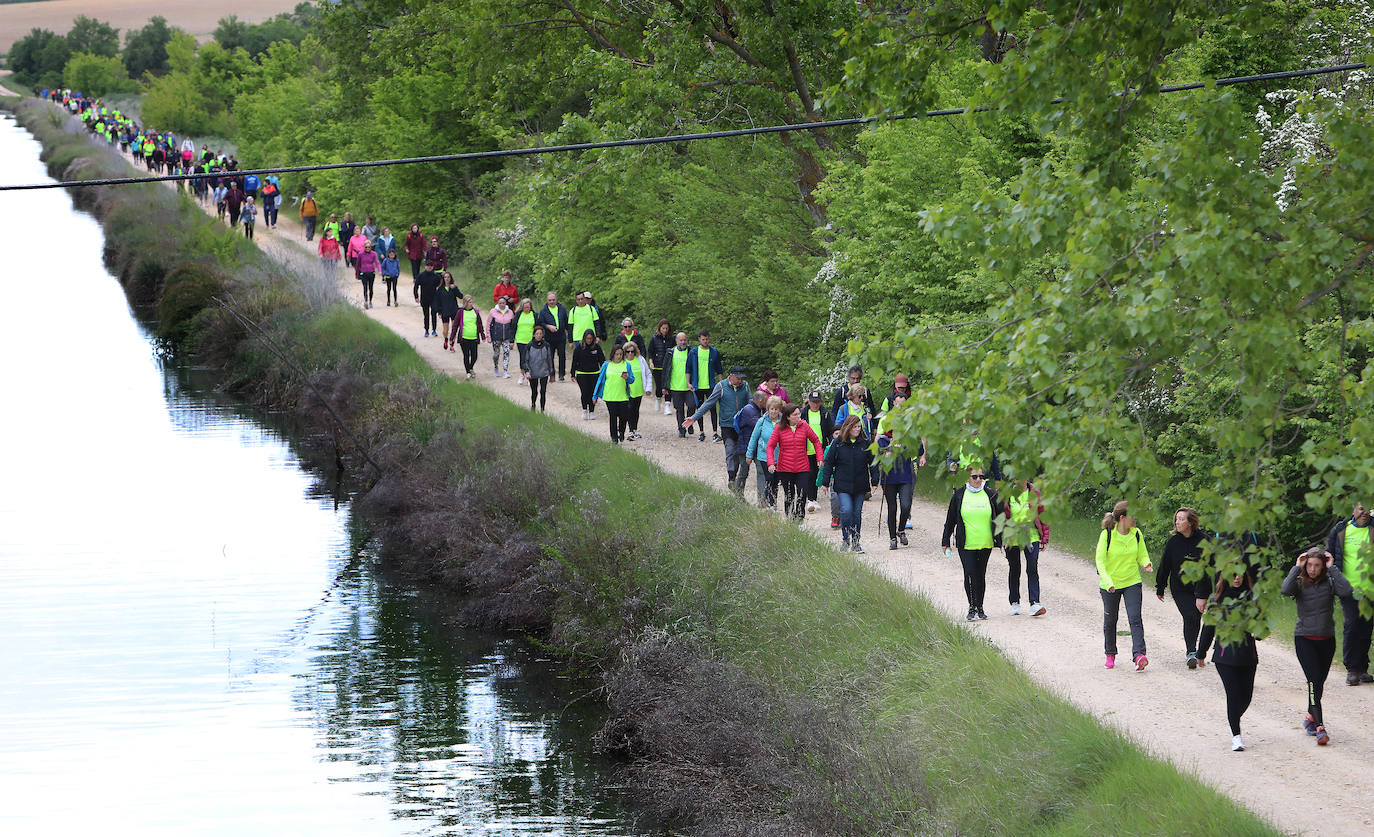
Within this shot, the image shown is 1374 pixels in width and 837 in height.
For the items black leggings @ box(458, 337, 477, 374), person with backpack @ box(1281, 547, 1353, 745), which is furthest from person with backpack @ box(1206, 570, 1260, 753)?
black leggings @ box(458, 337, 477, 374)

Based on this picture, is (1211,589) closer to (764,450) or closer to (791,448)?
(791,448)

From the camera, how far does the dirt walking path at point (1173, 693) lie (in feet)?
33.8

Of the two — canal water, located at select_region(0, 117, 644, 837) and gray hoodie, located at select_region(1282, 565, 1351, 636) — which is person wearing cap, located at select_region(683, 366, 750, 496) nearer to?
canal water, located at select_region(0, 117, 644, 837)

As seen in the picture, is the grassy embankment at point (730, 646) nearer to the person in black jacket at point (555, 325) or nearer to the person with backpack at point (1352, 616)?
the person in black jacket at point (555, 325)

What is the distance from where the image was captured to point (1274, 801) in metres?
10.1

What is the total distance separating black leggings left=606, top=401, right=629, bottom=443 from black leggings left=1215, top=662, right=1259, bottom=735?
41.5ft

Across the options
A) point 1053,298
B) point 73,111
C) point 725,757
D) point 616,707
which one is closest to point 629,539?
point 616,707

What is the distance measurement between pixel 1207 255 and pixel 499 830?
897 cm

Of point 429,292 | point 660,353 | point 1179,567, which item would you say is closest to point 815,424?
point 660,353

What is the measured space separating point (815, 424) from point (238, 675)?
312 inches

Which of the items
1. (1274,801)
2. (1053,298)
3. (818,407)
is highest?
(1053,298)

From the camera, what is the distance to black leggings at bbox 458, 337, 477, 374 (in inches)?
1089

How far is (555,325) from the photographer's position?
26.1 m

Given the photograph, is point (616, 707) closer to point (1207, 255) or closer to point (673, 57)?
point (1207, 255)
